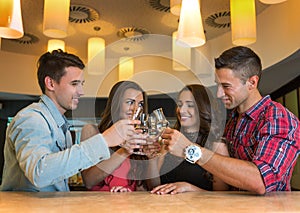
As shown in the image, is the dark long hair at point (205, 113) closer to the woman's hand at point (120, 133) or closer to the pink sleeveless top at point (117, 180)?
the pink sleeveless top at point (117, 180)

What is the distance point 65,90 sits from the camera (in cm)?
122

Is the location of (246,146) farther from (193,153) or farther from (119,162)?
(119,162)

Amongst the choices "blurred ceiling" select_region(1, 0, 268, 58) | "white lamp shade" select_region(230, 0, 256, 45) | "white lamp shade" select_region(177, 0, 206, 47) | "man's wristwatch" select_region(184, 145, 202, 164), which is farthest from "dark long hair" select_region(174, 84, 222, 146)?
"blurred ceiling" select_region(1, 0, 268, 58)

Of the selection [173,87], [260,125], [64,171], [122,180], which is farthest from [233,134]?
[64,171]

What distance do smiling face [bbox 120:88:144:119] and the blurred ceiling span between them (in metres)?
1.29

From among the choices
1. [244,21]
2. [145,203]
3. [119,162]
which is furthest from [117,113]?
[244,21]

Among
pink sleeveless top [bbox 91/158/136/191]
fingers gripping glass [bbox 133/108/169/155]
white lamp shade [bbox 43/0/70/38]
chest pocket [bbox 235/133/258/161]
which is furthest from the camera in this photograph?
white lamp shade [bbox 43/0/70/38]

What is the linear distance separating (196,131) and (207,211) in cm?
73

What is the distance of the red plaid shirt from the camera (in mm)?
1021

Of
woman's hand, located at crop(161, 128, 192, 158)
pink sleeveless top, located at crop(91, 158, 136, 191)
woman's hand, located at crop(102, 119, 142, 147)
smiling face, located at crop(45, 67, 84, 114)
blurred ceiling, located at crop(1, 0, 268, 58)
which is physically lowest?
pink sleeveless top, located at crop(91, 158, 136, 191)

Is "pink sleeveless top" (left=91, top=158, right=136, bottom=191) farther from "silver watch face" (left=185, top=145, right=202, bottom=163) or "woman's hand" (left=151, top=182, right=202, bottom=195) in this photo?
"silver watch face" (left=185, top=145, right=202, bottom=163)

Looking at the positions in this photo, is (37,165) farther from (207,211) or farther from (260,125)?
(260,125)

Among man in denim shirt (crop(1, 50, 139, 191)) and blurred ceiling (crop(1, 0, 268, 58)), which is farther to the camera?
blurred ceiling (crop(1, 0, 268, 58))

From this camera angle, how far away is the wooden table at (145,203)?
74cm
